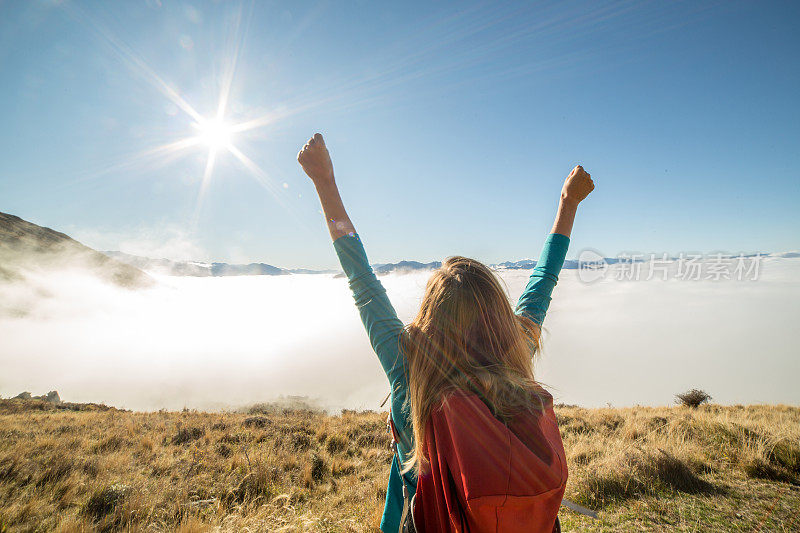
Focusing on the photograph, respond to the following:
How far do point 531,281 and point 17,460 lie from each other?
30.4 feet

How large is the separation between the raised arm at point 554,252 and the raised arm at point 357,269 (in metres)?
0.81

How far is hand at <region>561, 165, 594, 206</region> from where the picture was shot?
6.81ft

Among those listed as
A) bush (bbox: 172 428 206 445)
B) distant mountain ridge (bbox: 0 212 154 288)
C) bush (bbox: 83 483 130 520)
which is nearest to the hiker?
bush (bbox: 83 483 130 520)

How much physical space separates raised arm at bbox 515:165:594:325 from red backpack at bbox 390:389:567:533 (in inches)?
34.7

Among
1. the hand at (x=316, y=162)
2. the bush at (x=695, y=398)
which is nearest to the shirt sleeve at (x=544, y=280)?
the hand at (x=316, y=162)

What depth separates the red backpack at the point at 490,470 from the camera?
85cm

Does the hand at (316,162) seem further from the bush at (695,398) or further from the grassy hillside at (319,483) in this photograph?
the bush at (695,398)

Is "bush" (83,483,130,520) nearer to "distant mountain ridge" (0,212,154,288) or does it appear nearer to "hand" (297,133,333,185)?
"hand" (297,133,333,185)

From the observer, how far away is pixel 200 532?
3.68 meters

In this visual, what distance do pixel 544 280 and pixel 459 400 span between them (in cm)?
118

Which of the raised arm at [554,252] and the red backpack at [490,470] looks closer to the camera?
the red backpack at [490,470]

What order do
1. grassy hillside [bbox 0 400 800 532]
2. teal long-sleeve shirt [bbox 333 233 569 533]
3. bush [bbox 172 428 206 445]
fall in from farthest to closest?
bush [bbox 172 428 206 445], grassy hillside [bbox 0 400 800 532], teal long-sleeve shirt [bbox 333 233 569 533]

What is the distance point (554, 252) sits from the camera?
1.98m

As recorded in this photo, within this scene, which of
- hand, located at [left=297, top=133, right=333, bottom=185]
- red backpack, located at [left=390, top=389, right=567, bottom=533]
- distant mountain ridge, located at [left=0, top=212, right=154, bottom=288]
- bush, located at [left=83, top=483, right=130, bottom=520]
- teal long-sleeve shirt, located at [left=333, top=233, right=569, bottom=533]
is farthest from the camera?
distant mountain ridge, located at [left=0, top=212, right=154, bottom=288]
